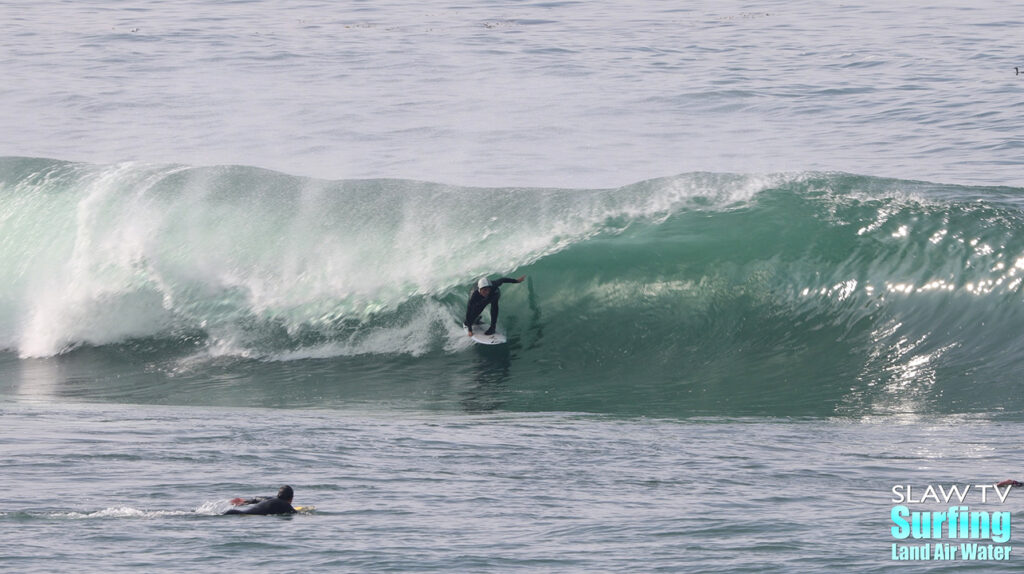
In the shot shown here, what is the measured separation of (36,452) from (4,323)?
8.44m

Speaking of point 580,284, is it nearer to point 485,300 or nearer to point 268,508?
point 485,300

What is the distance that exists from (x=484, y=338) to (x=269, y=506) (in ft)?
23.8

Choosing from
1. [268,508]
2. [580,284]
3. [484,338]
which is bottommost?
[484,338]

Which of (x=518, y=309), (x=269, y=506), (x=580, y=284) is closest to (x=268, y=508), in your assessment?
(x=269, y=506)

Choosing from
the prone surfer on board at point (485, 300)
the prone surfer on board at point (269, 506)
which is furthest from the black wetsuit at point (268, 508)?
the prone surfer on board at point (485, 300)

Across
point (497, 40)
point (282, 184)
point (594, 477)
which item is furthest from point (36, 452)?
point (497, 40)

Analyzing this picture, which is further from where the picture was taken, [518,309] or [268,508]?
[518,309]

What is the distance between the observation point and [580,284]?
53.9 feet

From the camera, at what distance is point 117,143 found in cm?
2758

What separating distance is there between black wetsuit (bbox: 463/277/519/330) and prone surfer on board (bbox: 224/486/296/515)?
6.81m

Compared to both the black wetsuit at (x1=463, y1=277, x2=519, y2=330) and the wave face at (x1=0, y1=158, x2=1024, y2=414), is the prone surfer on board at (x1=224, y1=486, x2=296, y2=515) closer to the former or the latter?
the wave face at (x1=0, y1=158, x2=1024, y2=414)

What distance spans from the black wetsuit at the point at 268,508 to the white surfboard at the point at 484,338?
712 cm

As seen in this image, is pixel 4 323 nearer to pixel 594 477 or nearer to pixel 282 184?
pixel 282 184

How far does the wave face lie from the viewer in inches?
557
